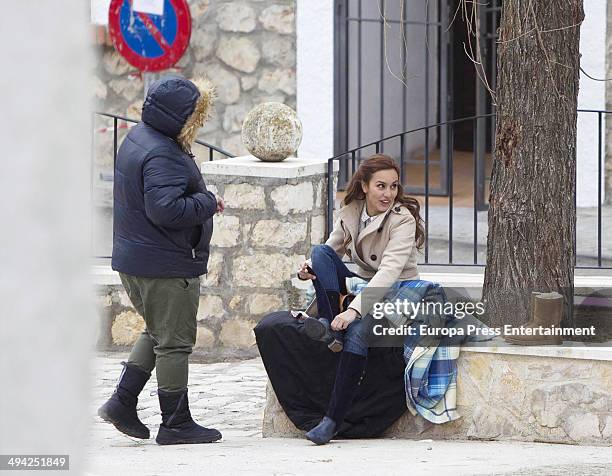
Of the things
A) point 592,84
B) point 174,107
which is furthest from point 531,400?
point 592,84

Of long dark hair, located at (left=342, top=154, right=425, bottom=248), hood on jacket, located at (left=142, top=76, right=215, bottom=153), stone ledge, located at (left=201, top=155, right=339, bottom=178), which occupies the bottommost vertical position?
long dark hair, located at (left=342, top=154, right=425, bottom=248)

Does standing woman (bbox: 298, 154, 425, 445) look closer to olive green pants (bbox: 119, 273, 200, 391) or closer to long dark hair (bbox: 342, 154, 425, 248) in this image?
long dark hair (bbox: 342, 154, 425, 248)

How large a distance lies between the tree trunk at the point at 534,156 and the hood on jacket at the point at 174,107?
128cm

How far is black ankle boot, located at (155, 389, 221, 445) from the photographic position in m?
4.57

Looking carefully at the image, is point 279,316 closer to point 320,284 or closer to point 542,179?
point 320,284

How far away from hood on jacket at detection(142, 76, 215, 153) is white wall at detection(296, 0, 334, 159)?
5.07 meters

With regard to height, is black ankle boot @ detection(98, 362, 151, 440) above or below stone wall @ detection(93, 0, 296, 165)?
below

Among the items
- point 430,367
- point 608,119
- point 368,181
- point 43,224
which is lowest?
point 430,367

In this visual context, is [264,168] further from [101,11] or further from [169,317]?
[101,11]

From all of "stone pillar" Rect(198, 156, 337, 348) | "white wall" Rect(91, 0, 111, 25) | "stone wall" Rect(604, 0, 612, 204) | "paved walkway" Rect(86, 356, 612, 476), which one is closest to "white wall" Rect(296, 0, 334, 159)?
"white wall" Rect(91, 0, 111, 25)

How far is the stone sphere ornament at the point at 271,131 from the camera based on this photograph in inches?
256

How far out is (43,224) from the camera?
608mm

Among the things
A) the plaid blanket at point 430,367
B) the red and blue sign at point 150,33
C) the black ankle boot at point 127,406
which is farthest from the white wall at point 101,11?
the plaid blanket at point 430,367

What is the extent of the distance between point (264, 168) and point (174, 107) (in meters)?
1.94
